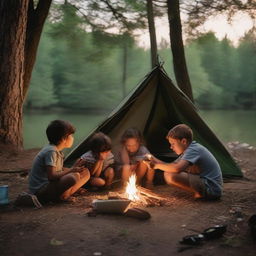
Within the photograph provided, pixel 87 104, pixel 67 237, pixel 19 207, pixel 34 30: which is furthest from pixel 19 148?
pixel 87 104

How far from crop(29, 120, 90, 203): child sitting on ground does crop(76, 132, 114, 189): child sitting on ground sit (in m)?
0.38

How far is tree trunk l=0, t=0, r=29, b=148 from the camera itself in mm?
7359

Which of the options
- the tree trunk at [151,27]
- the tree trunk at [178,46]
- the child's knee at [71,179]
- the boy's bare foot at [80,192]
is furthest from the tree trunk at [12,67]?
the tree trunk at [151,27]

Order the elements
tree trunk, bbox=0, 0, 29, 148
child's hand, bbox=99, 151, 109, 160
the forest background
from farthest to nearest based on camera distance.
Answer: the forest background
tree trunk, bbox=0, 0, 29, 148
child's hand, bbox=99, 151, 109, 160

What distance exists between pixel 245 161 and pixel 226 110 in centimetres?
3006

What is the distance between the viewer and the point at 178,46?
8477 mm

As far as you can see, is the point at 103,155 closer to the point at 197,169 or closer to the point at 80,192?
the point at 80,192

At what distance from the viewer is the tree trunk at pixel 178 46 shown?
27.7ft

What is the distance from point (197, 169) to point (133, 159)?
3.09ft

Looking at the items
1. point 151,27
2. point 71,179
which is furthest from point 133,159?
point 151,27

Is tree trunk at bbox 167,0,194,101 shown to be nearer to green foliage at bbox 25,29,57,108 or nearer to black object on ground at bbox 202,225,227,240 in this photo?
black object on ground at bbox 202,225,227,240

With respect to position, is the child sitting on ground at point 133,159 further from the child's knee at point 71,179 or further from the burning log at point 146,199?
the child's knee at point 71,179

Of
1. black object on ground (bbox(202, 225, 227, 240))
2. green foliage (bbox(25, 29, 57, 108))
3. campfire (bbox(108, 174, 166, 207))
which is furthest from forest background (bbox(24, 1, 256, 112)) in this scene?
black object on ground (bbox(202, 225, 227, 240))

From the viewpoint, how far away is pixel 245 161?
24.0 ft
